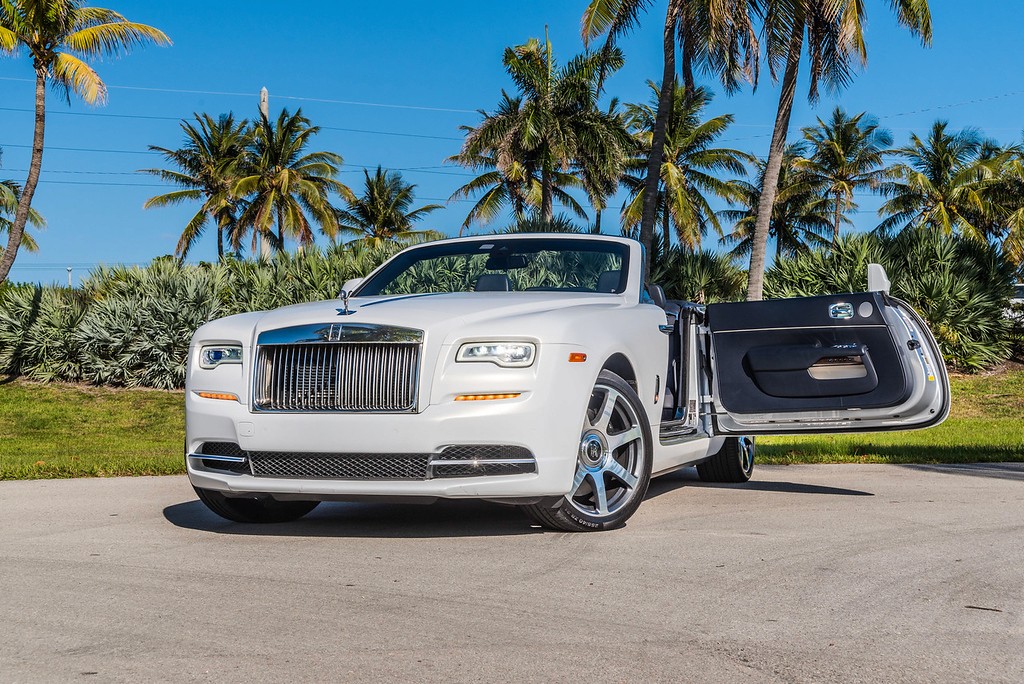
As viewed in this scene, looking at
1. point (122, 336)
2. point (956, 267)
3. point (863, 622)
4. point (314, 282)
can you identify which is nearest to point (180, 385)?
point (122, 336)

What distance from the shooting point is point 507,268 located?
23.3ft

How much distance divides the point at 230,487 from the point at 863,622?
10.5ft

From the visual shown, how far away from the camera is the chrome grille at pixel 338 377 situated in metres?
5.29

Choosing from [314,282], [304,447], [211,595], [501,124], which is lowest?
[211,595]

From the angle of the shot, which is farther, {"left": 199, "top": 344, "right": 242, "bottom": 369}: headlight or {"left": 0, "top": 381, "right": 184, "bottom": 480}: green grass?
{"left": 0, "top": 381, "right": 184, "bottom": 480}: green grass

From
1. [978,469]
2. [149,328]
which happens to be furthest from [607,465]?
[149,328]

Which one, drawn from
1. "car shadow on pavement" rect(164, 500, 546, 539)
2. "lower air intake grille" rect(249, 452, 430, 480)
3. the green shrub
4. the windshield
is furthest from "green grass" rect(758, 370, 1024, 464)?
the green shrub

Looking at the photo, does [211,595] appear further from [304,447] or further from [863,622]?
[863,622]

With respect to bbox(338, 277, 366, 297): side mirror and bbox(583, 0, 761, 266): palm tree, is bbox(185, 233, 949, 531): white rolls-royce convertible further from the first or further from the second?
bbox(583, 0, 761, 266): palm tree

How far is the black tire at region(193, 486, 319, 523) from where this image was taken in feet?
19.6

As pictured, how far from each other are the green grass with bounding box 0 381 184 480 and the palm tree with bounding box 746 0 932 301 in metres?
12.2

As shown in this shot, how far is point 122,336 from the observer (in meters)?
21.4

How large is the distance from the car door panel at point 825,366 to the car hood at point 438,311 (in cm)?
111

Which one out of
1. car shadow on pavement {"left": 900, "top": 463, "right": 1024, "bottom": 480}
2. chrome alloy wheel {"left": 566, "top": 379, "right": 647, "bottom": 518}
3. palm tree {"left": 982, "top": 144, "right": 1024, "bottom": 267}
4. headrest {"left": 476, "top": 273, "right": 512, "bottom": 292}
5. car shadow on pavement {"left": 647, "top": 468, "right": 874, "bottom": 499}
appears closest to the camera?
chrome alloy wheel {"left": 566, "top": 379, "right": 647, "bottom": 518}
